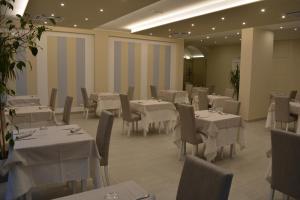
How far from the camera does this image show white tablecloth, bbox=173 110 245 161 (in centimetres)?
438

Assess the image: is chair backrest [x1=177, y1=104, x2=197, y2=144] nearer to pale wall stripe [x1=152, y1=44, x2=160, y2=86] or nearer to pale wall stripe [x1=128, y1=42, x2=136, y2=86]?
pale wall stripe [x1=128, y1=42, x2=136, y2=86]

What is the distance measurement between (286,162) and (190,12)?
5466 mm

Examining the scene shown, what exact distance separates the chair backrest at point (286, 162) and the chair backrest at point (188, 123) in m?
1.75

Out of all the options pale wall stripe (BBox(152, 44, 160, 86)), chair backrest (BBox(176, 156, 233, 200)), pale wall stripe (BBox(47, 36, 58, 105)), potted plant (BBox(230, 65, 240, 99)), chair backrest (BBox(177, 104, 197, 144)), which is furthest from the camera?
potted plant (BBox(230, 65, 240, 99))

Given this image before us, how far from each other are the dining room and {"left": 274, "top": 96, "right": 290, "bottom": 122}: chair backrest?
2 cm

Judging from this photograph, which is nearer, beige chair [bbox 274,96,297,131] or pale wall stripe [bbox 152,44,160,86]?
beige chair [bbox 274,96,297,131]

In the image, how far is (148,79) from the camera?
1154 centimetres

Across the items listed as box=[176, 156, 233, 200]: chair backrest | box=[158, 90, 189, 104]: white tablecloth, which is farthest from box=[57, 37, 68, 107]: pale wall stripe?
box=[176, 156, 233, 200]: chair backrest

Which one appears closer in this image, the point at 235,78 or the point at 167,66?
the point at 167,66

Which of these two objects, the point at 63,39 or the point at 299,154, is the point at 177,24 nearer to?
the point at 63,39

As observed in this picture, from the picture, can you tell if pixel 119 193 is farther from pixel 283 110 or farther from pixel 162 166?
pixel 283 110

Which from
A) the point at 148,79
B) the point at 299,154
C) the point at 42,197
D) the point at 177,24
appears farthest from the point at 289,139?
the point at 148,79

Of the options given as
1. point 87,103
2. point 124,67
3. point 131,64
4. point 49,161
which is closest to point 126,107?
point 87,103

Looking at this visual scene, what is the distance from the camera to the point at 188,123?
4.43 metres
